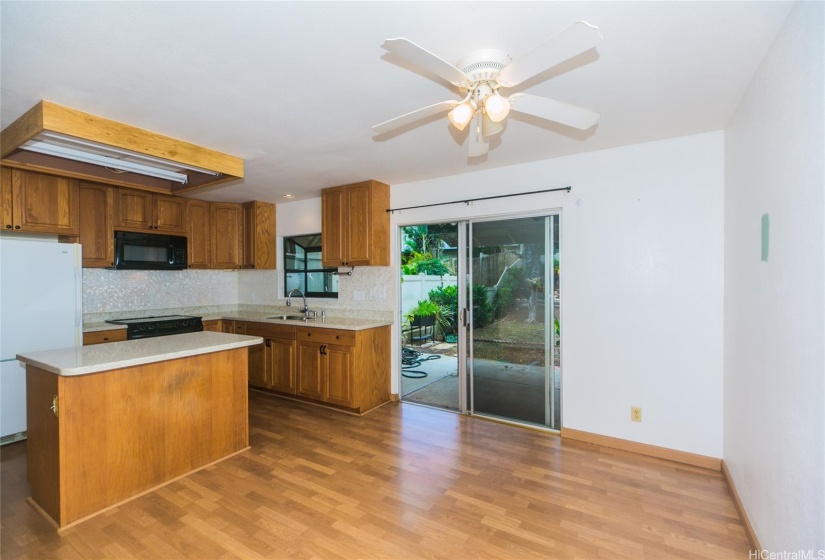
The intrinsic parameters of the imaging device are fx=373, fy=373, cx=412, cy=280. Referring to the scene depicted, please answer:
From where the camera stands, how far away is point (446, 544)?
76.0 inches

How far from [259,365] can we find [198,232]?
1891 millimetres

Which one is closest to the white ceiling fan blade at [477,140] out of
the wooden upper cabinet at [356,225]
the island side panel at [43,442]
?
the wooden upper cabinet at [356,225]

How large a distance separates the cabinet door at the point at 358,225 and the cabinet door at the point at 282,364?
1.21 meters

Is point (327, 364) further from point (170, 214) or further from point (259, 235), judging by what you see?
point (170, 214)

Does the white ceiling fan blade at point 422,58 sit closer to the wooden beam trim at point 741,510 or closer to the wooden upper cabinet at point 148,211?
the wooden beam trim at point 741,510

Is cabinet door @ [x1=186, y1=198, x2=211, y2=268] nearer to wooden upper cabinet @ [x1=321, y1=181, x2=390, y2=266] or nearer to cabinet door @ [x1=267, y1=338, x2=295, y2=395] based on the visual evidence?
cabinet door @ [x1=267, y1=338, x2=295, y2=395]

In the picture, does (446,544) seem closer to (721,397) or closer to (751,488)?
(751,488)

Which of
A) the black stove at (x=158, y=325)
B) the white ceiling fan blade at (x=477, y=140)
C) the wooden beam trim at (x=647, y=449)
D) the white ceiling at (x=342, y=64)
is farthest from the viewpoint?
the black stove at (x=158, y=325)

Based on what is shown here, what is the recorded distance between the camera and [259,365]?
180 inches

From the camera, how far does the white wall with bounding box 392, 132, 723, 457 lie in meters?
2.73

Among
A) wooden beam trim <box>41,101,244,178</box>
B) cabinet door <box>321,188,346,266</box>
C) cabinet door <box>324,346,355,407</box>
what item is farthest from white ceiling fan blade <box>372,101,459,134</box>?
cabinet door <box>324,346,355,407</box>

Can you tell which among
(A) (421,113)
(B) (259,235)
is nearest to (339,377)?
(B) (259,235)

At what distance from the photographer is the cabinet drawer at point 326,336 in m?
3.80

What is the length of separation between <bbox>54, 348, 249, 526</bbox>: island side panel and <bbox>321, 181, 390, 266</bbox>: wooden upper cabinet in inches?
64.1
